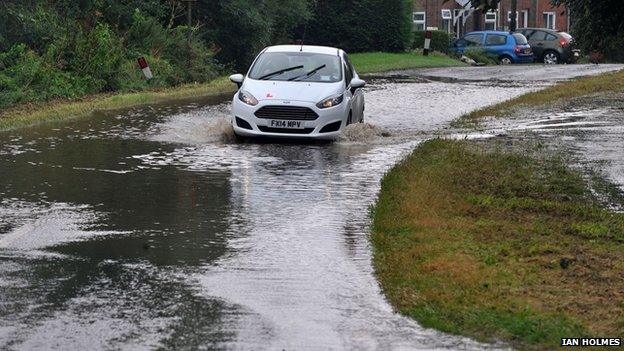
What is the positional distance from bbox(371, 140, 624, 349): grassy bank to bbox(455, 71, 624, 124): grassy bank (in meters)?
9.11

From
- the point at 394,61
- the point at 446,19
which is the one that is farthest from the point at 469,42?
the point at 446,19

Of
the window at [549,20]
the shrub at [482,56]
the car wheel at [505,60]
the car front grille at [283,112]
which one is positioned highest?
the car front grille at [283,112]

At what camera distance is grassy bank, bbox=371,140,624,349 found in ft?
26.9

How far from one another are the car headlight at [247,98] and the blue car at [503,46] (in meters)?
37.9

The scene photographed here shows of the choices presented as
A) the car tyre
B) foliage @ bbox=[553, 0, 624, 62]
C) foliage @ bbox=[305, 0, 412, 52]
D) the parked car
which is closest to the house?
the parked car

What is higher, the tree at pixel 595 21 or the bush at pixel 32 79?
the tree at pixel 595 21

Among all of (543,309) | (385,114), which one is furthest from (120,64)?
(543,309)

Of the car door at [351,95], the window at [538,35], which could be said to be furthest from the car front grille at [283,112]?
the window at [538,35]

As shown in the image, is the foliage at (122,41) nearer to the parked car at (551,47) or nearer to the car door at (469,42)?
the car door at (469,42)

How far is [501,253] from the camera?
10.5m

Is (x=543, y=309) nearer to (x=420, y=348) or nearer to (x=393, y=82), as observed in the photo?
(x=420, y=348)

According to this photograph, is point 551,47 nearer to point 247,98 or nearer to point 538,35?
point 538,35

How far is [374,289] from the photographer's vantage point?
9219 millimetres

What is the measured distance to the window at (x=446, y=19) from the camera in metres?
72.8
